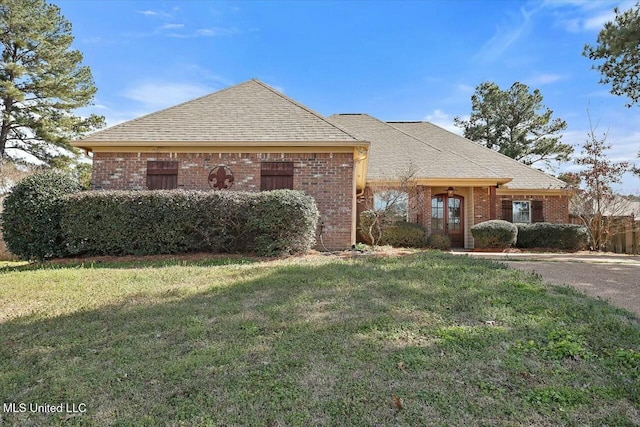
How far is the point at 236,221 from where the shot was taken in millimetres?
8875

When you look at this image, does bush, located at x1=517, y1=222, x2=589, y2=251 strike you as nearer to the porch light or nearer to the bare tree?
the porch light

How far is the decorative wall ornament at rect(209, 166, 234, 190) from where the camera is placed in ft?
35.5

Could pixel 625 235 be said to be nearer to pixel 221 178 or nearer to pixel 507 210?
pixel 507 210

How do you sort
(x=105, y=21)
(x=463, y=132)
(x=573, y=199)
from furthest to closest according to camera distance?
(x=463, y=132), (x=573, y=199), (x=105, y=21)

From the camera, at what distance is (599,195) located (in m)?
16.0

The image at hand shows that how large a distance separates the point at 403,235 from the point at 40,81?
21570 mm

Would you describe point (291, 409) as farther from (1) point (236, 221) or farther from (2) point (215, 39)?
(2) point (215, 39)

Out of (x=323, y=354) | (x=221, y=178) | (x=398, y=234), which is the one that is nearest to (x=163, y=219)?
(x=221, y=178)

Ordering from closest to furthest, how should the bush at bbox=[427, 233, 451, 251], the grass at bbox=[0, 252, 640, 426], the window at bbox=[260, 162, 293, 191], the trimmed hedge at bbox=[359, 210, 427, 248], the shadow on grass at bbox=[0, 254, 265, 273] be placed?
the grass at bbox=[0, 252, 640, 426] < the shadow on grass at bbox=[0, 254, 265, 273] < the window at bbox=[260, 162, 293, 191] < the trimmed hedge at bbox=[359, 210, 427, 248] < the bush at bbox=[427, 233, 451, 251]

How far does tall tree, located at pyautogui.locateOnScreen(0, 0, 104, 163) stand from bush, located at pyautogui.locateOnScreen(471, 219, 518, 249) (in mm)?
22320

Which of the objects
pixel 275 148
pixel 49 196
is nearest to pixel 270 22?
pixel 275 148

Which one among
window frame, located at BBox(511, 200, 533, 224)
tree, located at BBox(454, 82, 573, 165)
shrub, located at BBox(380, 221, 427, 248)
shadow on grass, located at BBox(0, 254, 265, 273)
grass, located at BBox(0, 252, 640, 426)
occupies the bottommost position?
grass, located at BBox(0, 252, 640, 426)

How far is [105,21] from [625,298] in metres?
13.7

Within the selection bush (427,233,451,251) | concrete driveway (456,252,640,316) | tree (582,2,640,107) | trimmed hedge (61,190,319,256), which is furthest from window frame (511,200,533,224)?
trimmed hedge (61,190,319,256)
